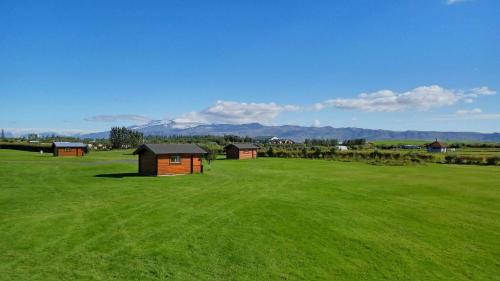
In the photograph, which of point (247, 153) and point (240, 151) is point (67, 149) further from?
point (247, 153)

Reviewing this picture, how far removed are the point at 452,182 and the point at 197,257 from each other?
113 feet

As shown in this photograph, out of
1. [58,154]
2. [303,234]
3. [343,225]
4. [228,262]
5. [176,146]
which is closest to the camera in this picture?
[228,262]

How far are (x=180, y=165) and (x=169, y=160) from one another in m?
1.61

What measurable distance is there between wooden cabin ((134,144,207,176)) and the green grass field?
11130 millimetres

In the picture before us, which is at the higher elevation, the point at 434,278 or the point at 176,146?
the point at 176,146

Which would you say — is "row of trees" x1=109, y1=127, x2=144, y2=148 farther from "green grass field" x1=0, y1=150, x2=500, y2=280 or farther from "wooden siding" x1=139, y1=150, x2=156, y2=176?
"green grass field" x1=0, y1=150, x2=500, y2=280

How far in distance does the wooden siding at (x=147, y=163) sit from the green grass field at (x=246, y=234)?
11.4 metres

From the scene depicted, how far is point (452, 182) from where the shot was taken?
40.8 m

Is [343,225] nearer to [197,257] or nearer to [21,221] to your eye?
[197,257]

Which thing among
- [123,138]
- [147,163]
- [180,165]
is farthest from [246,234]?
[123,138]

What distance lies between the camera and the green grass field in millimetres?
14266

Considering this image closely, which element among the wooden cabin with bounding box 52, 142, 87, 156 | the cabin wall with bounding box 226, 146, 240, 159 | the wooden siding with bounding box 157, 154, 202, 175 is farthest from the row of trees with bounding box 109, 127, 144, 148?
the wooden siding with bounding box 157, 154, 202, 175

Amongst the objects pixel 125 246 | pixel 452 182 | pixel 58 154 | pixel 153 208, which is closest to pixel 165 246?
pixel 125 246

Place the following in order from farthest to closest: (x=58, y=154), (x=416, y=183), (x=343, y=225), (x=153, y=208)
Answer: (x=58, y=154), (x=416, y=183), (x=153, y=208), (x=343, y=225)
